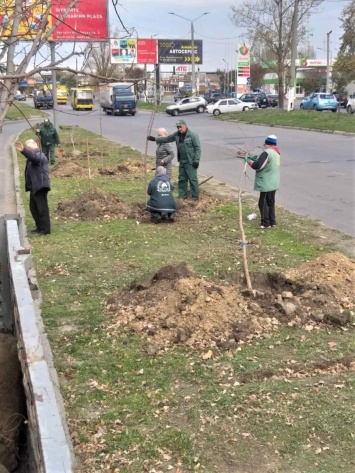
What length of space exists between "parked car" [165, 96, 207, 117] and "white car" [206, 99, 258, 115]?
13.0ft

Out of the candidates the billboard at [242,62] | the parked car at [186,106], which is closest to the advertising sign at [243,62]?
the billboard at [242,62]

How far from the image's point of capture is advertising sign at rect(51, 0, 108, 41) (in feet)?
14.1

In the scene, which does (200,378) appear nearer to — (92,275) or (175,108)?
(92,275)

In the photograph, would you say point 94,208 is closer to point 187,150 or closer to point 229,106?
point 187,150

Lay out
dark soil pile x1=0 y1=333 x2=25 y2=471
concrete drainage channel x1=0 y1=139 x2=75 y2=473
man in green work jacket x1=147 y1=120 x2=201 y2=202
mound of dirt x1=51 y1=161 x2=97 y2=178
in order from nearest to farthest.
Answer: concrete drainage channel x1=0 y1=139 x2=75 y2=473 < dark soil pile x1=0 y1=333 x2=25 y2=471 < man in green work jacket x1=147 y1=120 x2=201 y2=202 < mound of dirt x1=51 y1=161 x2=97 y2=178

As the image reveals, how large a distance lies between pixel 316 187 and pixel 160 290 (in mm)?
8408

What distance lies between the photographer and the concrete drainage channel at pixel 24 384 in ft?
6.40

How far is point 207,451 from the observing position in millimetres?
3516

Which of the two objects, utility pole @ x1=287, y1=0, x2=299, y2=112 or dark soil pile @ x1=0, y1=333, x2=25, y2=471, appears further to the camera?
utility pole @ x1=287, y1=0, x2=299, y2=112

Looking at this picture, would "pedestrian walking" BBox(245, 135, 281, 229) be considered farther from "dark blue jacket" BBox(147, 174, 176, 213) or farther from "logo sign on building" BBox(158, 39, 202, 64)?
"logo sign on building" BBox(158, 39, 202, 64)

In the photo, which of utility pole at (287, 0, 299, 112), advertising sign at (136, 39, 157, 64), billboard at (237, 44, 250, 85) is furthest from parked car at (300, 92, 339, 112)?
advertising sign at (136, 39, 157, 64)

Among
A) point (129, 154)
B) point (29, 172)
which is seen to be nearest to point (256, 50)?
point (129, 154)

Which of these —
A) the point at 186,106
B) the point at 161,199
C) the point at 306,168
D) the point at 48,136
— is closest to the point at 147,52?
the point at 161,199

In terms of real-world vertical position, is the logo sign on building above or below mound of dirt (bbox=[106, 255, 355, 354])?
above
